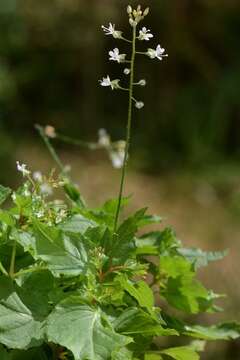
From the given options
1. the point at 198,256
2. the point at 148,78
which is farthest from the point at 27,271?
the point at 148,78

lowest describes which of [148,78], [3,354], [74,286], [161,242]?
[3,354]

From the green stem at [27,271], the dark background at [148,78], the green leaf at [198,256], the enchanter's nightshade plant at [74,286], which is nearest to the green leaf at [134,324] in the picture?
the enchanter's nightshade plant at [74,286]

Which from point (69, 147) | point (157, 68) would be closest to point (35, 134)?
point (69, 147)

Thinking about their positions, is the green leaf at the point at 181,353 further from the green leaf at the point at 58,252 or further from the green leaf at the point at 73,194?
the green leaf at the point at 73,194

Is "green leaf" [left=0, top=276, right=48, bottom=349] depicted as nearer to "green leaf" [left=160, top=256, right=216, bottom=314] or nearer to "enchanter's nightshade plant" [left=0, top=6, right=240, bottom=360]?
"enchanter's nightshade plant" [left=0, top=6, right=240, bottom=360]

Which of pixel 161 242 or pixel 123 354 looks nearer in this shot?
pixel 123 354

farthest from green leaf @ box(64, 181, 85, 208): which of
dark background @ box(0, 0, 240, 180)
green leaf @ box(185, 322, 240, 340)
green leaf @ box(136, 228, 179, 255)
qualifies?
dark background @ box(0, 0, 240, 180)

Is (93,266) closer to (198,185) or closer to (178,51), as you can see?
(198,185)

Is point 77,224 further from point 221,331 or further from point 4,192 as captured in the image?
point 221,331
